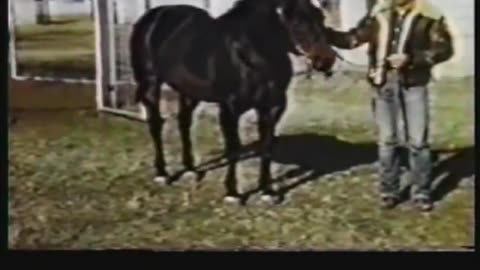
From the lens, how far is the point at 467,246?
1862 millimetres

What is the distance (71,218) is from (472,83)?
62 centimetres

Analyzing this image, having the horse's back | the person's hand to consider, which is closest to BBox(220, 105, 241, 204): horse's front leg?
the horse's back

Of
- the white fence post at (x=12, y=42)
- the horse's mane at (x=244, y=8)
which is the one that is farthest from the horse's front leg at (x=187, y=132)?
the white fence post at (x=12, y=42)

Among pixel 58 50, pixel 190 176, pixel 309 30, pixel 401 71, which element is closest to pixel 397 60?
pixel 401 71

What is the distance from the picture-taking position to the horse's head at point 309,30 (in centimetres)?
187

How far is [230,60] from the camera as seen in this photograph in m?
1.89

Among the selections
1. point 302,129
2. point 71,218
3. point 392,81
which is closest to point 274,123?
point 302,129

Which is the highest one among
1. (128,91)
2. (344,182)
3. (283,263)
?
(128,91)

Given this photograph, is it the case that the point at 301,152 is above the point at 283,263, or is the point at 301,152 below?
above

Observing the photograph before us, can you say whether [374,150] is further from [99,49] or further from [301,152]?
[99,49]

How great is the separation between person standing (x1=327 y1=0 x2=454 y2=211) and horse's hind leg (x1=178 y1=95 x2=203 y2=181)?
23 cm

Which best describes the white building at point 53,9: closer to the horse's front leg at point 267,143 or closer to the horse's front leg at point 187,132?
the horse's front leg at point 187,132

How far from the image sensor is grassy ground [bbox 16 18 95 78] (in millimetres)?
1886

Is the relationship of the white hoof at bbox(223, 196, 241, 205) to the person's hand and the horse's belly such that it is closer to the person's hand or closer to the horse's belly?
the horse's belly
